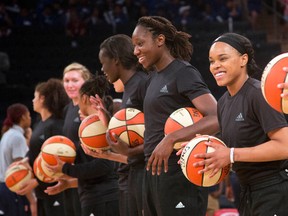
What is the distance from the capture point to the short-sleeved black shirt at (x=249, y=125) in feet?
14.3

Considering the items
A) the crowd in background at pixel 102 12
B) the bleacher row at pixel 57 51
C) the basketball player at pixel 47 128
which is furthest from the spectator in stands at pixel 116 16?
the basketball player at pixel 47 128

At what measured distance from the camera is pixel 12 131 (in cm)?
941

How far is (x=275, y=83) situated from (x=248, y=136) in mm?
480

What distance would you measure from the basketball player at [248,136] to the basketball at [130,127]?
3.47ft

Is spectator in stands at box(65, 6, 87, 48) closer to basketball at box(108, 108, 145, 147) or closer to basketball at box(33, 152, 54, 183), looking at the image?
basketball at box(33, 152, 54, 183)

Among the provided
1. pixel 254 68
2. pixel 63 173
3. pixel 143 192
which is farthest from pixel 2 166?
pixel 254 68

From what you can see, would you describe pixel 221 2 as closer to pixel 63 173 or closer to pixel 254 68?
pixel 63 173

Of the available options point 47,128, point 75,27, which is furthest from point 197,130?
point 75,27

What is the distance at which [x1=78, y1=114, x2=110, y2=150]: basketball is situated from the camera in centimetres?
611

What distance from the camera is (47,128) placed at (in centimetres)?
771

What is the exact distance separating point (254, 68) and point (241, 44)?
192 mm

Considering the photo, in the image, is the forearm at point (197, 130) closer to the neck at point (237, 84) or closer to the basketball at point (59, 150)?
the neck at point (237, 84)

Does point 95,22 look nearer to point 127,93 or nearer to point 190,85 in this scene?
point 127,93

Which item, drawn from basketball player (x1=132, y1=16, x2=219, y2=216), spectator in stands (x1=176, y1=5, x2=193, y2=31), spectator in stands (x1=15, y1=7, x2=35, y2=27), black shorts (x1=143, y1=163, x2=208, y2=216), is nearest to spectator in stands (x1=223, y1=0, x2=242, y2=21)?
spectator in stands (x1=176, y1=5, x2=193, y2=31)
